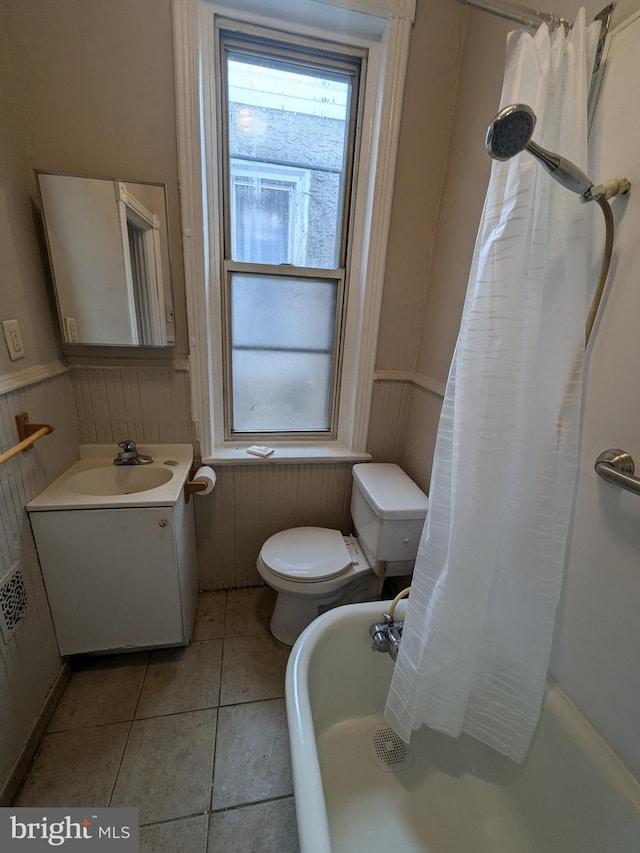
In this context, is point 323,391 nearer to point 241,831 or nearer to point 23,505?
point 23,505

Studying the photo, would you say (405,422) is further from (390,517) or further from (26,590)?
(26,590)

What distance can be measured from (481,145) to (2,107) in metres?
1.52

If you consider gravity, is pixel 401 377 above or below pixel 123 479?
above

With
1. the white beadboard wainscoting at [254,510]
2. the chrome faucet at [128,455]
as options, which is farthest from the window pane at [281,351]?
the chrome faucet at [128,455]

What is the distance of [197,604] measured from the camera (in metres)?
1.67

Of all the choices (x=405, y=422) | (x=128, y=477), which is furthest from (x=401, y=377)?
(x=128, y=477)

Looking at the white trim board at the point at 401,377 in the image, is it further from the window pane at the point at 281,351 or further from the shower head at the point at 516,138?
the shower head at the point at 516,138

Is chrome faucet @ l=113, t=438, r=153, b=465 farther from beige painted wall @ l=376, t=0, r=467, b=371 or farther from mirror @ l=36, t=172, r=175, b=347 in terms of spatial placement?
beige painted wall @ l=376, t=0, r=467, b=371

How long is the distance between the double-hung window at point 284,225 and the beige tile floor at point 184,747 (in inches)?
38.8

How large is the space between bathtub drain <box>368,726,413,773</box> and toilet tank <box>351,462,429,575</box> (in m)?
0.50

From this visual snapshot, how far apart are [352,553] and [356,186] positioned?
5.15ft

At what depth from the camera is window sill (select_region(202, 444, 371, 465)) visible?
1.58m

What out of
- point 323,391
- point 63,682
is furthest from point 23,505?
point 323,391

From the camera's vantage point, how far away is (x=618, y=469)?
0.69 m
